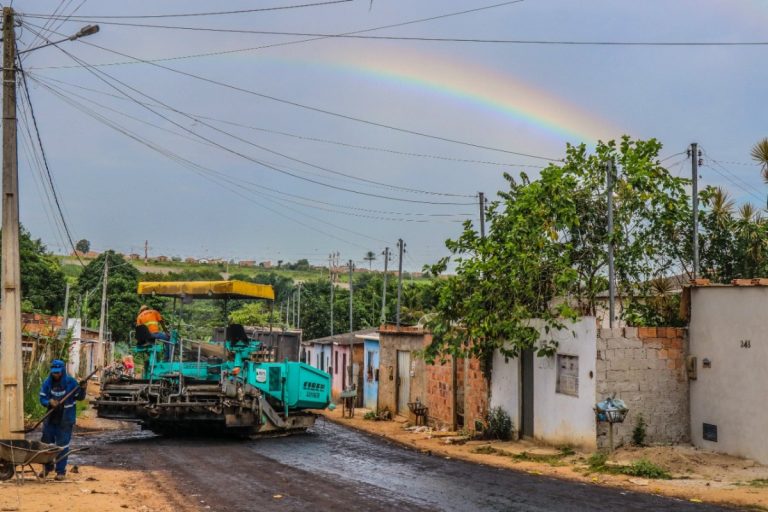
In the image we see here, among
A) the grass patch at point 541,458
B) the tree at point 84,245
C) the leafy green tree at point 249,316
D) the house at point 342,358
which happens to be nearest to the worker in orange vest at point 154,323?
the grass patch at point 541,458

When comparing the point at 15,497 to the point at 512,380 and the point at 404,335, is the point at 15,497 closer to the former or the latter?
the point at 512,380

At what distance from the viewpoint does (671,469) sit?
543 inches

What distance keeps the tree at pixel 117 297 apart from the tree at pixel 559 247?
147ft

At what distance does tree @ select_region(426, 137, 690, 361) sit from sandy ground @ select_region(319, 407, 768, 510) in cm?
232

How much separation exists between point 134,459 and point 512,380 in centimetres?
846

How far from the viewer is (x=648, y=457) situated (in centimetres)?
1448

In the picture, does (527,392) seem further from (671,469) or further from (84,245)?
(84,245)

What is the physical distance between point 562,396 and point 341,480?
6041 millimetres

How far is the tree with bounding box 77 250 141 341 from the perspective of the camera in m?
61.3

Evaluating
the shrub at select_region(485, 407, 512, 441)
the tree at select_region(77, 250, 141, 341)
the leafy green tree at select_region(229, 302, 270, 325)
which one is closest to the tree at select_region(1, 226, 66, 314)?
the tree at select_region(77, 250, 141, 341)

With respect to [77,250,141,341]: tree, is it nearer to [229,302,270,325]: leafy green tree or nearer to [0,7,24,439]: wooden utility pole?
[229,302,270,325]: leafy green tree

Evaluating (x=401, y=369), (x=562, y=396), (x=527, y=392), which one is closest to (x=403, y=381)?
(x=401, y=369)

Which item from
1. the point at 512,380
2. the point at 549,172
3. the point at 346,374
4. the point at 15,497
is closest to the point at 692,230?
the point at 549,172

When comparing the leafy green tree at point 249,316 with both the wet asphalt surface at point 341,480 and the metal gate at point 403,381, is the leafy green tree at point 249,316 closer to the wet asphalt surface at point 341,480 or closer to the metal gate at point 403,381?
the metal gate at point 403,381
